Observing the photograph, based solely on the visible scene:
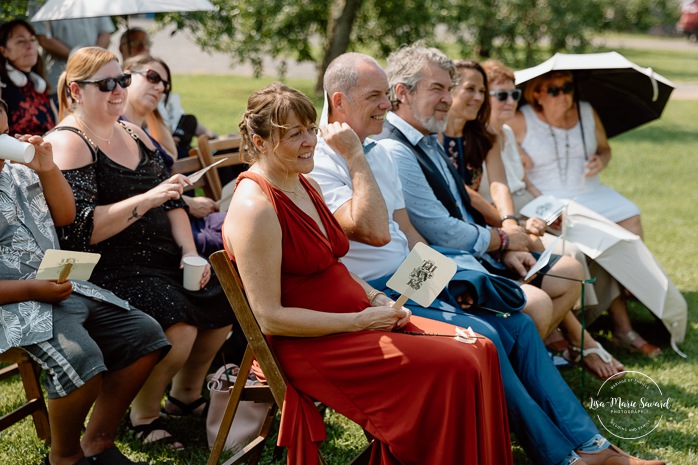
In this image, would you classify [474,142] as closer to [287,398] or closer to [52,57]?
[287,398]

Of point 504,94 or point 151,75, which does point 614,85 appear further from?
point 151,75

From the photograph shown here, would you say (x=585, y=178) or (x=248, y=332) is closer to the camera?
(x=248, y=332)

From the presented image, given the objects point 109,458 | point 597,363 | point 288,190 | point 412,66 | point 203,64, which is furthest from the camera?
point 203,64

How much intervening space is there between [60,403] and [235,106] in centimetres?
1351

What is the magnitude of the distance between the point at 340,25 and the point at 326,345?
13831mm

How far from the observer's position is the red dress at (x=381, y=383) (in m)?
2.97

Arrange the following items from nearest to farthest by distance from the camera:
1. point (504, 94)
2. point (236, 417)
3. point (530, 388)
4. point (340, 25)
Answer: point (530, 388) < point (236, 417) < point (504, 94) < point (340, 25)

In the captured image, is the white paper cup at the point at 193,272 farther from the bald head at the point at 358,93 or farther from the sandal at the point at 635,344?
the sandal at the point at 635,344

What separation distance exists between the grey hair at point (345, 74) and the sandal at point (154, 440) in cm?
171

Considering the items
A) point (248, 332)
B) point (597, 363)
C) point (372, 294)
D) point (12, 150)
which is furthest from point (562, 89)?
point (12, 150)

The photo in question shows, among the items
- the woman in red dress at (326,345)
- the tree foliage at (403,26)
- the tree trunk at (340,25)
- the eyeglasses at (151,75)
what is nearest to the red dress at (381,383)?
the woman in red dress at (326,345)

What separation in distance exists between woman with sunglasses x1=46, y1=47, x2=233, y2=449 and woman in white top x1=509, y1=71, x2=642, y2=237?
2758mm

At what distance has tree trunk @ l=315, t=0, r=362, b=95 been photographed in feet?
52.9

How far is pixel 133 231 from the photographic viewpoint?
391cm
